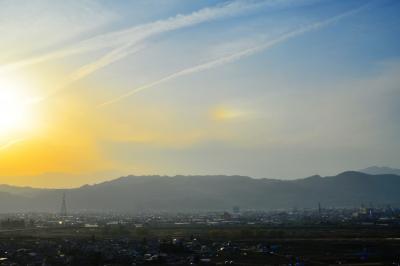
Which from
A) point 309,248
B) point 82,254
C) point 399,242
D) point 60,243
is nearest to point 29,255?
point 82,254

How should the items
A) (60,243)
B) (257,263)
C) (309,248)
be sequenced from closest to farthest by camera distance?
1. (257,263)
2. (309,248)
3. (60,243)

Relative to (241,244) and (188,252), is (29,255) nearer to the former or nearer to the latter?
(188,252)

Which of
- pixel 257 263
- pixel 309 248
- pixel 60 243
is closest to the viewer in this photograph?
pixel 257 263

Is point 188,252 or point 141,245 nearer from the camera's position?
point 188,252

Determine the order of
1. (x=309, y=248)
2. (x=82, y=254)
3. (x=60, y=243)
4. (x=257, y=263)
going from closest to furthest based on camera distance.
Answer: (x=257, y=263)
(x=82, y=254)
(x=309, y=248)
(x=60, y=243)

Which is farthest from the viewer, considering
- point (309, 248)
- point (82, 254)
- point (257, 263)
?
point (309, 248)

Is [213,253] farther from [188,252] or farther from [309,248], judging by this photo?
[309,248]

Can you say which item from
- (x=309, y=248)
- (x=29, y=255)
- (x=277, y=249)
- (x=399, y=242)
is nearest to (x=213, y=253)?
(x=277, y=249)

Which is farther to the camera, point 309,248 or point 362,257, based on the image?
point 309,248
